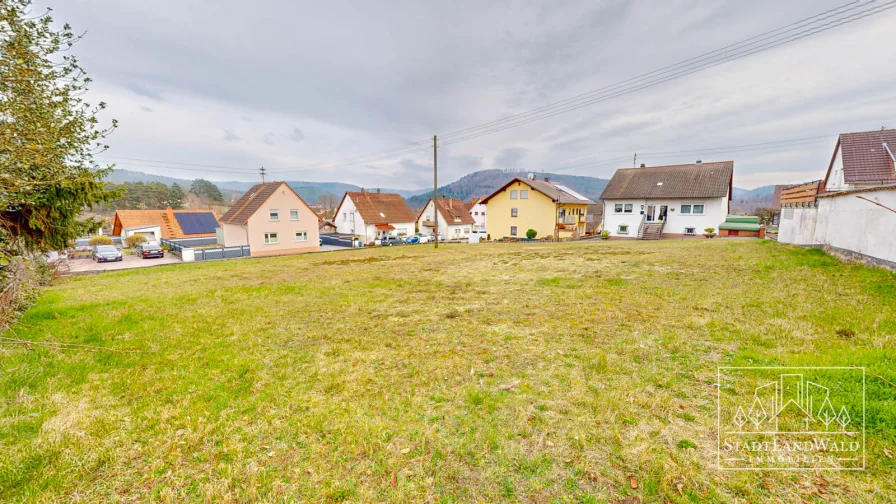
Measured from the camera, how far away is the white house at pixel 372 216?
1863 inches

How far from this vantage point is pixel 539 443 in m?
3.46

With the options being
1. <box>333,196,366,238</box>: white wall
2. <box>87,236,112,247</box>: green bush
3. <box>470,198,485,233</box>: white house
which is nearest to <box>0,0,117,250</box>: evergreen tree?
<box>333,196,366,238</box>: white wall

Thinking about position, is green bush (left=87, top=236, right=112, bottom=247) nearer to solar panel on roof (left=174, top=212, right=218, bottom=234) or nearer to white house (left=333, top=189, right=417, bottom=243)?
solar panel on roof (left=174, top=212, right=218, bottom=234)

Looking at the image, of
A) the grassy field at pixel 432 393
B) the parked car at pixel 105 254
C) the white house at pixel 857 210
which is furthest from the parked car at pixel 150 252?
the white house at pixel 857 210

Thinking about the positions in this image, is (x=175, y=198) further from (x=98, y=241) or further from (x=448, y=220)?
(x=448, y=220)

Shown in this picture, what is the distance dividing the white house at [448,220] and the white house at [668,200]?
26.8 metres

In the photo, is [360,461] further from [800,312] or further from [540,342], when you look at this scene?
[800,312]

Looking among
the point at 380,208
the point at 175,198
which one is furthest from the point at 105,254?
the point at 175,198

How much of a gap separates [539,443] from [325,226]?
5713 centimetres

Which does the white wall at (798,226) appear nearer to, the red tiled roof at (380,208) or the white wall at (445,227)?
the red tiled roof at (380,208)

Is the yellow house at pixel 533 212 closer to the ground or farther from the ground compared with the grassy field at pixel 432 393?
farther from the ground

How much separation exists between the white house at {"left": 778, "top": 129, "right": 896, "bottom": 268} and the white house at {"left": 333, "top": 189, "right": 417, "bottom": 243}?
42664 millimetres

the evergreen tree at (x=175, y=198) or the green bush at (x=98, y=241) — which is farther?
the evergreen tree at (x=175, y=198)

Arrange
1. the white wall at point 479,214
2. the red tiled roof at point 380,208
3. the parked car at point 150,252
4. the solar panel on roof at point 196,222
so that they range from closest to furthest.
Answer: the parked car at point 150,252
the solar panel on roof at point 196,222
the red tiled roof at point 380,208
the white wall at point 479,214
